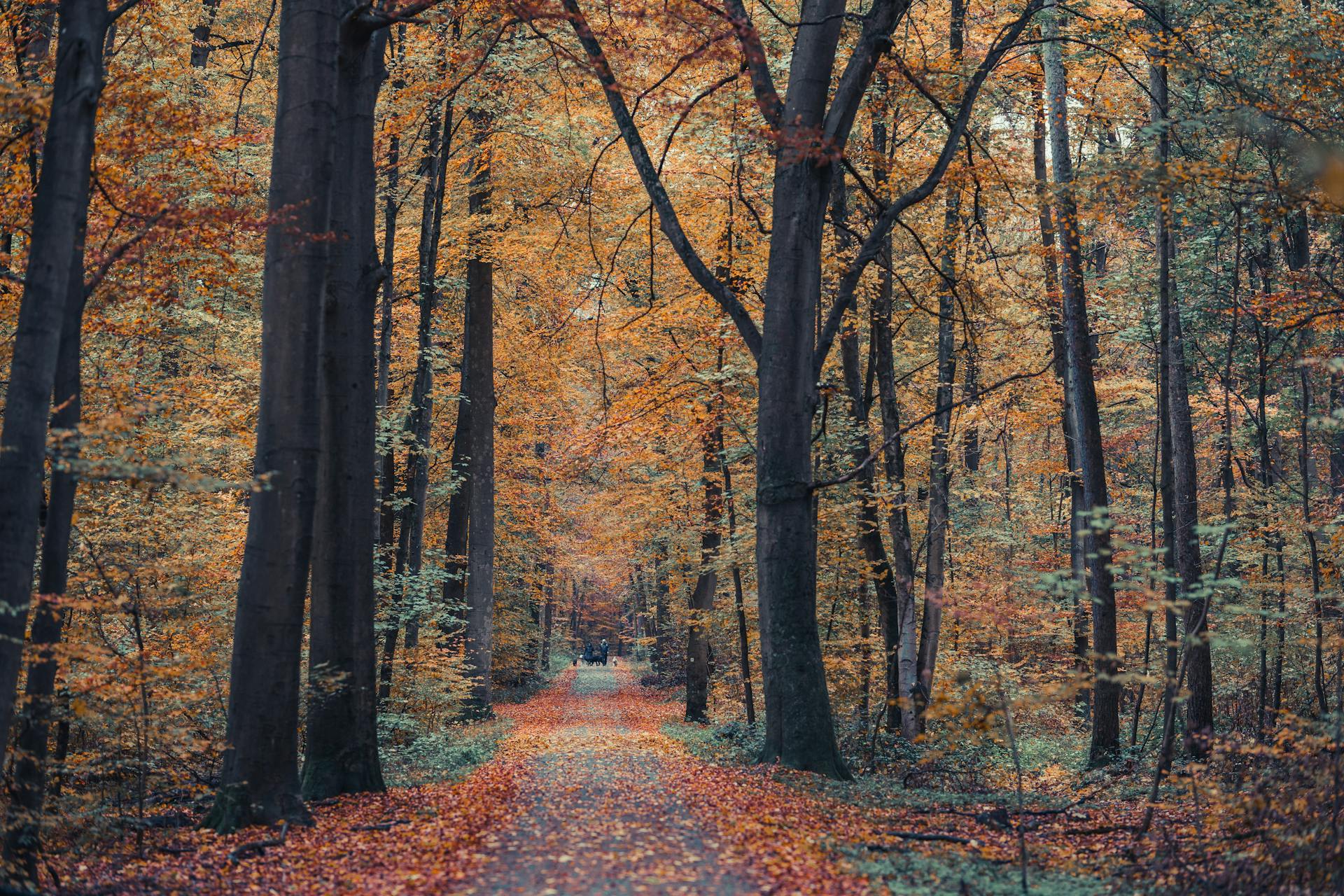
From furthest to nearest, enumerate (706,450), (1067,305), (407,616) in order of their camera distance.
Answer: (706,450)
(407,616)
(1067,305)

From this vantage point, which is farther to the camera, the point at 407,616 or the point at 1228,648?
the point at 407,616

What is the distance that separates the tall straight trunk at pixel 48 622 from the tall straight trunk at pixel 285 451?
131 centimetres

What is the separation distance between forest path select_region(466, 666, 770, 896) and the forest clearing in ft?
0.23

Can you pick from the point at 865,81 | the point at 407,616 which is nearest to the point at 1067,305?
the point at 865,81

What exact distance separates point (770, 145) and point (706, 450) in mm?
8665

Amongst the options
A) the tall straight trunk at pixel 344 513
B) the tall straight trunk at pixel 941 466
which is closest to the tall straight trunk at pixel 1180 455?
the tall straight trunk at pixel 941 466

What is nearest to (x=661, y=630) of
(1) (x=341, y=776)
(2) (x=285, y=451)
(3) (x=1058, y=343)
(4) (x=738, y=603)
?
(4) (x=738, y=603)

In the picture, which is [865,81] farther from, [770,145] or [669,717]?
[669,717]

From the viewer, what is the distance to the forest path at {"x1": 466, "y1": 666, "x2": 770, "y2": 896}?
216 inches

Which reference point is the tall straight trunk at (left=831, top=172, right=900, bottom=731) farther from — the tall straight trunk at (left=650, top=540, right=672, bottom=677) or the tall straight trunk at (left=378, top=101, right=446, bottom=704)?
the tall straight trunk at (left=650, top=540, right=672, bottom=677)

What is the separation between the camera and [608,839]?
6.63 metres

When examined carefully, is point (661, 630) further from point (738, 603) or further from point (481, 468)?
point (738, 603)

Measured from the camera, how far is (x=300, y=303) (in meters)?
7.78

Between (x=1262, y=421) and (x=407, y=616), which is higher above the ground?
(x=1262, y=421)
